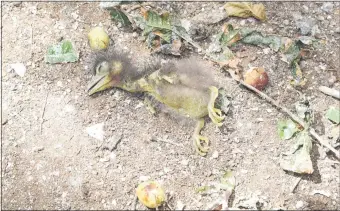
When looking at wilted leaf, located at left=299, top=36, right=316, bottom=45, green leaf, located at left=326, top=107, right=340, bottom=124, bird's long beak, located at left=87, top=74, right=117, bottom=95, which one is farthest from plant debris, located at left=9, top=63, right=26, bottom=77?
green leaf, located at left=326, top=107, right=340, bottom=124

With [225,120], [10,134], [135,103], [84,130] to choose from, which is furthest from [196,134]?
Answer: [10,134]

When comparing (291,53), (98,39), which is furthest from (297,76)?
(98,39)

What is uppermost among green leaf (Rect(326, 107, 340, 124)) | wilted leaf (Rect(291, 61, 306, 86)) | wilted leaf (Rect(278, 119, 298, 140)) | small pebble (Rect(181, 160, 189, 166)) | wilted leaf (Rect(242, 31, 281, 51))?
wilted leaf (Rect(242, 31, 281, 51))

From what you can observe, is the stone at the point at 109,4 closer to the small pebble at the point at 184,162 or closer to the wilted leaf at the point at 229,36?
the wilted leaf at the point at 229,36

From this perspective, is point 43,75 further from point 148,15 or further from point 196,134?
point 196,134

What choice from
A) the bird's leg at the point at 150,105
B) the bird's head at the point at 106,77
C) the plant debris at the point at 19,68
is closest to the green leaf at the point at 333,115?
the bird's leg at the point at 150,105

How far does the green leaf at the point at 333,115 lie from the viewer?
10.3 feet

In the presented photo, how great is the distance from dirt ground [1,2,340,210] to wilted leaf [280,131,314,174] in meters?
0.07

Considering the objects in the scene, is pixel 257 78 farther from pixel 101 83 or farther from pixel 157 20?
pixel 101 83

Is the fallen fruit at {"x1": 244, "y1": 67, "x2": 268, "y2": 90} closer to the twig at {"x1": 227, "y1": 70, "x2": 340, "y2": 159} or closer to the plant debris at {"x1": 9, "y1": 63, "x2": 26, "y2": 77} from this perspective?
the twig at {"x1": 227, "y1": 70, "x2": 340, "y2": 159}

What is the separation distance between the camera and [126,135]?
3090mm

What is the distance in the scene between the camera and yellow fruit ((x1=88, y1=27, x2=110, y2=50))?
10.7ft

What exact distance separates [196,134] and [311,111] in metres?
0.69

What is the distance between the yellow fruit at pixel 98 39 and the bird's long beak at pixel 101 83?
0.23 metres
